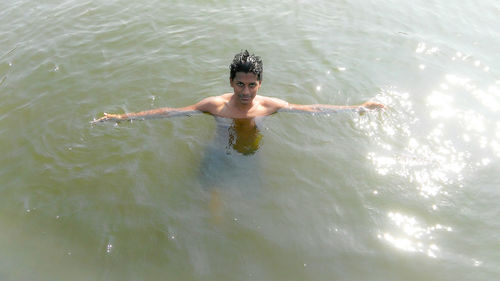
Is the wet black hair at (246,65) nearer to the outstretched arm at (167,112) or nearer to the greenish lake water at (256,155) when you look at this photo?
the outstretched arm at (167,112)

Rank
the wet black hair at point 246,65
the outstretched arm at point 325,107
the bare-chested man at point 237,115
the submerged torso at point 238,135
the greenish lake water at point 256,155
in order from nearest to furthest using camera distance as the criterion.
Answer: the greenish lake water at point 256,155 < the wet black hair at point 246,65 < the bare-chested man at point 237,115 < the submerged torso at point 238,135 < the outstretched arm at point 325,107

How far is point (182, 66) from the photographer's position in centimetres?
642

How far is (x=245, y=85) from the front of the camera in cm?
430

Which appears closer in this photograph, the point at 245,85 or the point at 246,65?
the point at 246,65

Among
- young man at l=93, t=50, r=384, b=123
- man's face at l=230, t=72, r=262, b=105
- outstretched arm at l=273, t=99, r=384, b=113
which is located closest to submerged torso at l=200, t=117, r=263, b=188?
young man at l=93, t=50, r=384, b=123

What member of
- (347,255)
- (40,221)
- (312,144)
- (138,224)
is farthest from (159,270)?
(312,144)

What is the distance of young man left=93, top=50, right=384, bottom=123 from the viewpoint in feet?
13.9

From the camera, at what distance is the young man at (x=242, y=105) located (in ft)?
13.9

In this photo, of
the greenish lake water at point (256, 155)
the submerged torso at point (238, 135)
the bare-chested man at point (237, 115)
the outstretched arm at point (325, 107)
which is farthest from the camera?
the outstretched arm at point (325, 107)

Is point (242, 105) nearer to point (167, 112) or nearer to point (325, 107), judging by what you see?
point (167, 112)

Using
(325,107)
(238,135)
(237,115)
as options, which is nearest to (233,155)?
(238,135)

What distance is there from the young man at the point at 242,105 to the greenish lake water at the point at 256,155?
20 centimetres

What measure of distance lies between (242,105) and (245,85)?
0.39 m

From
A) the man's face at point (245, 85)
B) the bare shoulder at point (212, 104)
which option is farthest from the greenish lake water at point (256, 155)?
the man's face at point (245, 85)
